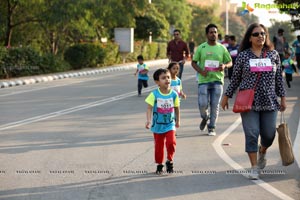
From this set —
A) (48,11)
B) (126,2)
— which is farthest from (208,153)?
(126,2)

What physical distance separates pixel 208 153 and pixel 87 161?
5.75ft

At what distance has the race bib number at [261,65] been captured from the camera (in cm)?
763

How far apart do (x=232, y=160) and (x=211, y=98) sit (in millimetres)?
2377

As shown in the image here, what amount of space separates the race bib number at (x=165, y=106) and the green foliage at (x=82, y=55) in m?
27.9

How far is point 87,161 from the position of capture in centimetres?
889

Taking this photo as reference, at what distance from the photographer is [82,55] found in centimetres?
3612

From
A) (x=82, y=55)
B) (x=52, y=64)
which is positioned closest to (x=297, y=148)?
(x=52, y=64)

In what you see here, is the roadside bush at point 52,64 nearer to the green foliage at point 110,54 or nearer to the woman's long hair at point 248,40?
the green foliage at point 110,54

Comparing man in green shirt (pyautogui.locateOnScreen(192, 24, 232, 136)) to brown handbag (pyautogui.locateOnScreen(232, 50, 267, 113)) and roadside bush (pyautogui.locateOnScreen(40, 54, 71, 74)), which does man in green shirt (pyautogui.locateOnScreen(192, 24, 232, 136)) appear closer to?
brown handbag (pyautogui.locateOnScreen(232, 50, 267, 113))

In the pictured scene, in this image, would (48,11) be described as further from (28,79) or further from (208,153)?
(208,153)

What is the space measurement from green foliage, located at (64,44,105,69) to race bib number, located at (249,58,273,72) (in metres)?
28.5

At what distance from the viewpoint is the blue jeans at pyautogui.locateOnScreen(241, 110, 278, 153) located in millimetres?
7656

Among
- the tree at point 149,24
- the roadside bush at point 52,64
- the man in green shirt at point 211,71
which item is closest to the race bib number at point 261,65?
the man in green shirt at point 211,71

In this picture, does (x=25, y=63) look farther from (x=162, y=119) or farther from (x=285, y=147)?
(x=285, y=147)
